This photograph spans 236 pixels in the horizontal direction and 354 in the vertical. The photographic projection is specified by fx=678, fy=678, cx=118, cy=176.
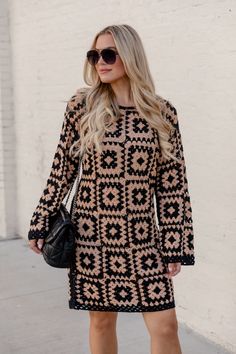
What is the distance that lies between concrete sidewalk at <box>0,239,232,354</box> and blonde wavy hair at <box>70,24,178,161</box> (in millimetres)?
1610

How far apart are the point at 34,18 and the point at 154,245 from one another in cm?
380

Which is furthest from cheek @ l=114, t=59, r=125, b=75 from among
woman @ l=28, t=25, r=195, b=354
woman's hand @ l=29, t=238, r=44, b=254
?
woman's hand @ l=29, t=238, r=44, b=254

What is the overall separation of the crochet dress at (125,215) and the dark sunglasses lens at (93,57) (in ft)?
0.57

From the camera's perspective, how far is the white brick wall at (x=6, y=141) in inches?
269

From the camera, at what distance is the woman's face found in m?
3.12

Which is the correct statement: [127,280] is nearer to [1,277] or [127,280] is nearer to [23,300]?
[23,300]

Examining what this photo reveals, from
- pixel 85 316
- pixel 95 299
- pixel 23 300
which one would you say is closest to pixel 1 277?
pixel 23 300

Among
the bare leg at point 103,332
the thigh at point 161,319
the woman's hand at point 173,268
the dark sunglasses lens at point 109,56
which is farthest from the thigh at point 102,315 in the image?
the dark sunglasses lens at point 109,56

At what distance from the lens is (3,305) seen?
5031 millimetres

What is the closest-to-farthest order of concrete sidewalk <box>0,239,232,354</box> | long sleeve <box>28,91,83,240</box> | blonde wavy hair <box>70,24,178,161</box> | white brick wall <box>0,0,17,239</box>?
blonde wavy hair <box>70,24,178,161</box>
long sleeve <box>28,91,83,240</box>
concrete sidewalk <box>0,239,232,354</box>
white brick wall <box>0,0,17,239</box>

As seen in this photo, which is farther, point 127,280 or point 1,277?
point 1,277

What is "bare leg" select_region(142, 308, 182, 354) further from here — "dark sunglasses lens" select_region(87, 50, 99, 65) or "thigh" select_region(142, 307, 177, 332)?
"dark sunglasses lens" select_region(87, 50, 99, 65)

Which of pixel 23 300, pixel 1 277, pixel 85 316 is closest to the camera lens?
pixel 85 316

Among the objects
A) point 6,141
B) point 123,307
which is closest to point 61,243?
point 123,307
